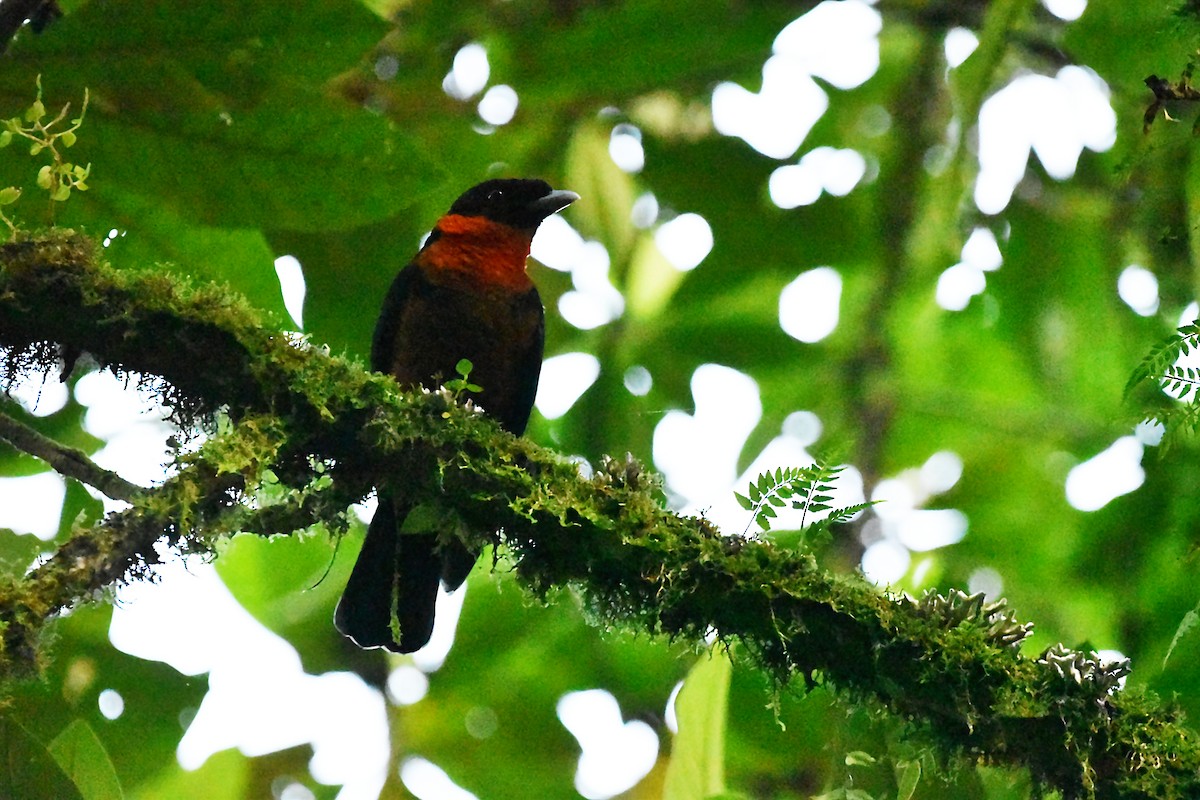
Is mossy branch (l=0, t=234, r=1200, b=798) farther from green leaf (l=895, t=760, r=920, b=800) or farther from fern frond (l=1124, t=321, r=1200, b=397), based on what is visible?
fern frond (l=1124, t=321, r=1200, b=397)

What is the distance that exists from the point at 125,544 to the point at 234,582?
185cm

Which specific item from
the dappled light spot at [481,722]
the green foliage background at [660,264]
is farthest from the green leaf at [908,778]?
the dappled light spot at [481,722]

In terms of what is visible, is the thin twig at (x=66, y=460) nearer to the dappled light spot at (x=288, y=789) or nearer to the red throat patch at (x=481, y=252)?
the red throat patch at (x=481, y=252)

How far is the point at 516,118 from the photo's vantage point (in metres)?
4.07

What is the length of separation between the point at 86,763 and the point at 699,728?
126cm

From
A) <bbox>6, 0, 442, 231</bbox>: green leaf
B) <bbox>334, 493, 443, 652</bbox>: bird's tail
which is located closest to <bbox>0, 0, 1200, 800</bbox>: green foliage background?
<bbox>6, 0, 442, 231</bbox>: green leaf

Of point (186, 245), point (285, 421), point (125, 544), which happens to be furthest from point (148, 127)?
point (125, 544)

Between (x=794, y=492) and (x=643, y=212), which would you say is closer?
(x=794, y=492)

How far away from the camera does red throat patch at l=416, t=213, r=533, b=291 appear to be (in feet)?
12.2

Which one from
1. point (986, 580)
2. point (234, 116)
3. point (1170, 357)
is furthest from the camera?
point (986, 580)

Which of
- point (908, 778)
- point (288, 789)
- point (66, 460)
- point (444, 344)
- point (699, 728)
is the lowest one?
point (288, 789)

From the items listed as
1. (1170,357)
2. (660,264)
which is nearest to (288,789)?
(660,264)

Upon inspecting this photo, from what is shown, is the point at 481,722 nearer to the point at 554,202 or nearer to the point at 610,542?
the point at 554,202

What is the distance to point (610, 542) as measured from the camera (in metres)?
2.11
